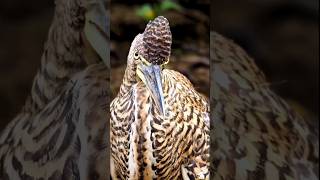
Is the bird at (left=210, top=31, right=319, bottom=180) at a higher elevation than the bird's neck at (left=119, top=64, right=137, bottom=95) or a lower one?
lower

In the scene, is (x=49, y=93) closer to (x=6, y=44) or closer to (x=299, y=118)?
(x=6, y=44)

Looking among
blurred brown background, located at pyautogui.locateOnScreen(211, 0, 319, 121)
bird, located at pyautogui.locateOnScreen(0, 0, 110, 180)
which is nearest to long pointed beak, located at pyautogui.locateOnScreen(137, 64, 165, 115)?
bird, located at pyautogui.locateOnScreen(0, 0, 110, 180)

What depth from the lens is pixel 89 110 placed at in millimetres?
2098

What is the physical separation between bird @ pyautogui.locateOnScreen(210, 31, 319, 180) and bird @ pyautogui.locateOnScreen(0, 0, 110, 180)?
1.17 ft

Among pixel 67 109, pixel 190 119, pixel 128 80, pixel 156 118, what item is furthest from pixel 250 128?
pixel 67 109

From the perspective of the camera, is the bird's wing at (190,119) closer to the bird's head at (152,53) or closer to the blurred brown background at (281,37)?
the bird's head at (152,53)

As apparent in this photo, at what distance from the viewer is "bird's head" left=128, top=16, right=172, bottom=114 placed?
199cm

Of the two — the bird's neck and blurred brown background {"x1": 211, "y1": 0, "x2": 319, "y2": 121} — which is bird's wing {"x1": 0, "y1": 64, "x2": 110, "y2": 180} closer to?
the bird's neck

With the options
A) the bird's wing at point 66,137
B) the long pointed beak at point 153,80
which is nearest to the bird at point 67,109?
the bird's wing at point 66,137

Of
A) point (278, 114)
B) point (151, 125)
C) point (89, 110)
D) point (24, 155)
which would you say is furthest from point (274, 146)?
point (24, 155)

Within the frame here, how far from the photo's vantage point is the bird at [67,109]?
2.09m

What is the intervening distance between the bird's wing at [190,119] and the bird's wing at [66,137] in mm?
203

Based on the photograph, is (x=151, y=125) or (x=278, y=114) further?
(x=278, y=114)

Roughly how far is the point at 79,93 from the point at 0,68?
28 centimetres
